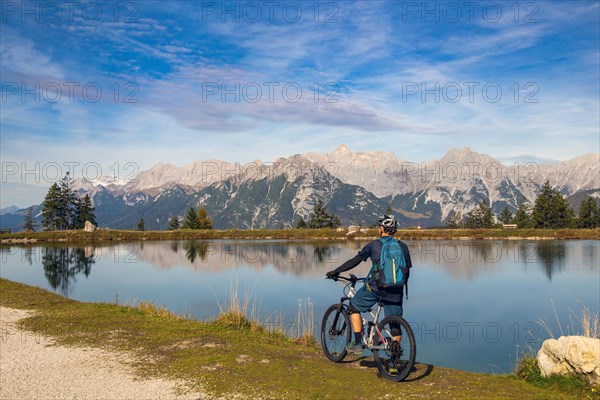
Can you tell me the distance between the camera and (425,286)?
39.8 m

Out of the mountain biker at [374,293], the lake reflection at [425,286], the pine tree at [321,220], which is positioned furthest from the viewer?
the pine tree at [321,220]

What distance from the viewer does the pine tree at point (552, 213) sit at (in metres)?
118

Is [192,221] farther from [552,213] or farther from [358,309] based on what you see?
[358,309]

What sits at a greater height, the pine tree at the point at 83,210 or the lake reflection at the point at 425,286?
the pine tree at the point at 83,210

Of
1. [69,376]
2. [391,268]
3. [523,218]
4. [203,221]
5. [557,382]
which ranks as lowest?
[69,376]

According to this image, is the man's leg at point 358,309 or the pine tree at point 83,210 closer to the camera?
the man's leg at point 358,309

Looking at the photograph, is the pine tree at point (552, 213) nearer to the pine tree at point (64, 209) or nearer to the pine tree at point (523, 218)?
the pine tree at point (523, 218)

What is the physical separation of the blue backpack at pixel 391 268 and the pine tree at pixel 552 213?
12188cm

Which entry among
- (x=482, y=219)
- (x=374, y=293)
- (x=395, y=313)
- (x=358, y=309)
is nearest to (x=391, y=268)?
(x=374, y=293)

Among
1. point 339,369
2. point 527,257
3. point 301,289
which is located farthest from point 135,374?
point 527,257

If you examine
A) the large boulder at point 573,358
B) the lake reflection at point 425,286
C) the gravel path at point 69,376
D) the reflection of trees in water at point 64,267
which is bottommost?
the lake reflection at point 425,286

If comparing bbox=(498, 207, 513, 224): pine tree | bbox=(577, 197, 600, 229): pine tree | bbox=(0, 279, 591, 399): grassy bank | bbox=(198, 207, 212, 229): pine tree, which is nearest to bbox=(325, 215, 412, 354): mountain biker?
bbox=(0, 279, 591, 399): grassy bank

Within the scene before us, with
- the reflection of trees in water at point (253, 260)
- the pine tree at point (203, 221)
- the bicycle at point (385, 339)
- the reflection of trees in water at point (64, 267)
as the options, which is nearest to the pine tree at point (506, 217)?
the pine tree at point (203, 221)

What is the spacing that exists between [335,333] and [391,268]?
3.22 m
